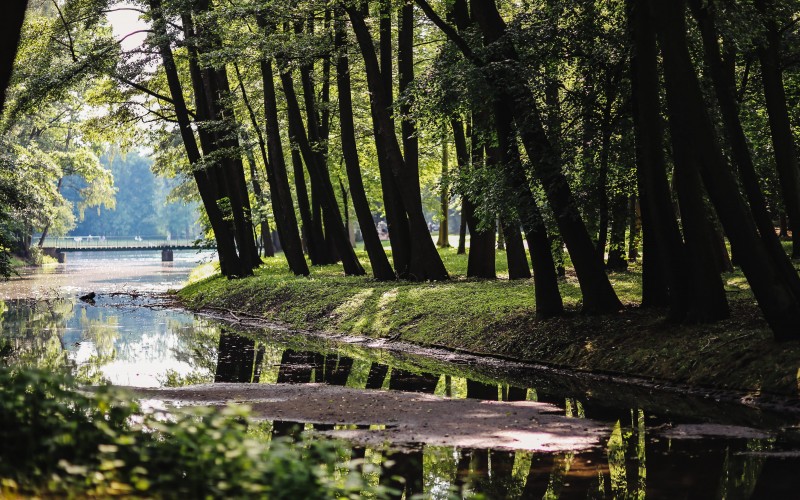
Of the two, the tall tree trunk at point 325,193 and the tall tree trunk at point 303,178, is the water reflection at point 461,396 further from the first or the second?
the tall tree trunk at point 303,178

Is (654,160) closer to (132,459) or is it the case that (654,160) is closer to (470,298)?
(470,298)

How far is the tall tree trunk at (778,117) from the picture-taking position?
1970 cm

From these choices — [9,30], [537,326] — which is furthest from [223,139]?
[9,30]

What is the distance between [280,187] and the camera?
3303 centimetres

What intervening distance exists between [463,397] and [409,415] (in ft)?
6.10

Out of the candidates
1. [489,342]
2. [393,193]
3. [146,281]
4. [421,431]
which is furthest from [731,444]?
[146,281]

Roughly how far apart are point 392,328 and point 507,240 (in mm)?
5355

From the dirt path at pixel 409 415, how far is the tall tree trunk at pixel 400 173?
11.4m

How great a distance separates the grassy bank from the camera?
1382 cm

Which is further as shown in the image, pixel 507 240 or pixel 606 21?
pixel 507 240

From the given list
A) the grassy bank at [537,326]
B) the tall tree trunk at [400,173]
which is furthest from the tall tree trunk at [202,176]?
the tall tree trunk at [400,173]

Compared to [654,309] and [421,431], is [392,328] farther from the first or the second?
[421,431]

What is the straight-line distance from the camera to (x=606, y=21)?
57.6 ft

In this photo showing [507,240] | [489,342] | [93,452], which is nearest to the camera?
[93,452]
